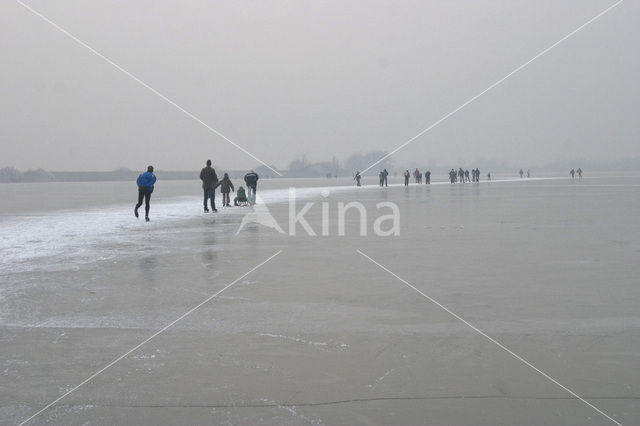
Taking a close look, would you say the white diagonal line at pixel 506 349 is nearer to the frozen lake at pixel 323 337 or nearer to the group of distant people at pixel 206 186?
the frozen lake at pixel 323 337

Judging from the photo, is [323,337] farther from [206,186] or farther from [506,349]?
[206,186]

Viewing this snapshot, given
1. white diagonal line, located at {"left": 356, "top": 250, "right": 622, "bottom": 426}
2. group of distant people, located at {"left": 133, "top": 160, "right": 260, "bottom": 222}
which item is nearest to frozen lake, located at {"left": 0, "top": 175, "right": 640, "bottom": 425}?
white diagonal line, located at {"left": 356, "top": 250, "right": 622, "bottom": 426}

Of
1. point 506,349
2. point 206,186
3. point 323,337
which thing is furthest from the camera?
point 206,186

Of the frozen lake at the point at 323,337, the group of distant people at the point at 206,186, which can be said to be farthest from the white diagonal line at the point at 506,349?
the group of distant people at the point at 206,186

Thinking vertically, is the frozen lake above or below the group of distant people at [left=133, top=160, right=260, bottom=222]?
below

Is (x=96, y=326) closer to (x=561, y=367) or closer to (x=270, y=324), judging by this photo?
(x=270, y=324)

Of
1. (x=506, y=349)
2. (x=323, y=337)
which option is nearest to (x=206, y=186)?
(x=323, y=337)

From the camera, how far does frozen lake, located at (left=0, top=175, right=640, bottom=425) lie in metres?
3.43

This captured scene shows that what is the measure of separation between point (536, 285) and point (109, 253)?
23.2 ft

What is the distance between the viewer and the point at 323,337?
16.1 feet

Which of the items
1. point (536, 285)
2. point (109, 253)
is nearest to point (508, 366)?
point (536, 285)

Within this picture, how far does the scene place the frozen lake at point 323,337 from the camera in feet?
11.3

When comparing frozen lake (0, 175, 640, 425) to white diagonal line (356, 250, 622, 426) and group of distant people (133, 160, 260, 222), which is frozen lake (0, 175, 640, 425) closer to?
white diagonal line (356, 250, 622, 426)

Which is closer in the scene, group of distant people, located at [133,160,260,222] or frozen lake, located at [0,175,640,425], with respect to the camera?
frozen lake, located at [0,175,640,425]
